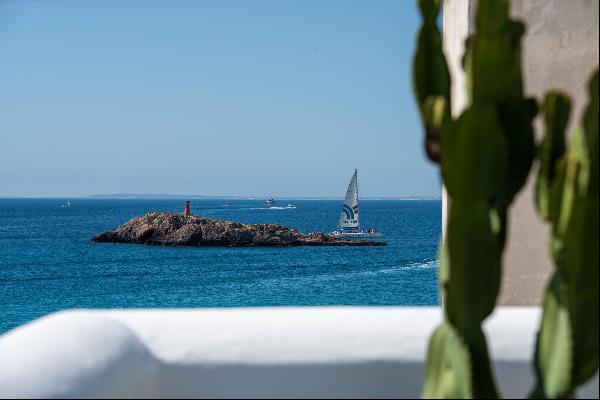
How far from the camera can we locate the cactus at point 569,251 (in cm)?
163

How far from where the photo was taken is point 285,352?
2.15 m

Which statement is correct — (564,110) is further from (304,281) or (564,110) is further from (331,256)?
(331,256)

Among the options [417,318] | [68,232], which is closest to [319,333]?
[417,318]

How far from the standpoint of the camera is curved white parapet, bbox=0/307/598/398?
2104 millimetres

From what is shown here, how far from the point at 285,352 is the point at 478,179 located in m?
0.82

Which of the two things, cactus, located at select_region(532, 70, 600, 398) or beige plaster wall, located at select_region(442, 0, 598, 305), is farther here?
beige plaster wall, located at select_region(442, 0, 598, 305)

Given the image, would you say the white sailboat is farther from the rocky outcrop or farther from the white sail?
the rocky outcrop

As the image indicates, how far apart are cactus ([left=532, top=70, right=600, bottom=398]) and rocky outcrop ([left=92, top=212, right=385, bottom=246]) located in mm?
38539

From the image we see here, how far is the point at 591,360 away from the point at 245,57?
191 feet

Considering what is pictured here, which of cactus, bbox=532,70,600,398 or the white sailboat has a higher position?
cactus, bbox=532,70,600,398

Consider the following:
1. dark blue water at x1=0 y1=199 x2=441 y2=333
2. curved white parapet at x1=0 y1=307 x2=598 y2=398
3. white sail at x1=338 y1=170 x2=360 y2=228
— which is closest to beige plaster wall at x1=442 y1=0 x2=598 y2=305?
curved white parapet at x1=0 y1=307 x2=598 y2=398

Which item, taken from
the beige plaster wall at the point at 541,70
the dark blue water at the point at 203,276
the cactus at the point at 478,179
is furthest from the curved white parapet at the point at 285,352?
the dark blue water at the point at 203,276

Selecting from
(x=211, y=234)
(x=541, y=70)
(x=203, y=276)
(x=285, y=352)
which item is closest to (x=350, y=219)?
(x=211, y=234)

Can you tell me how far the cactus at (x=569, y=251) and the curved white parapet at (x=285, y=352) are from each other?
0.42 metres
